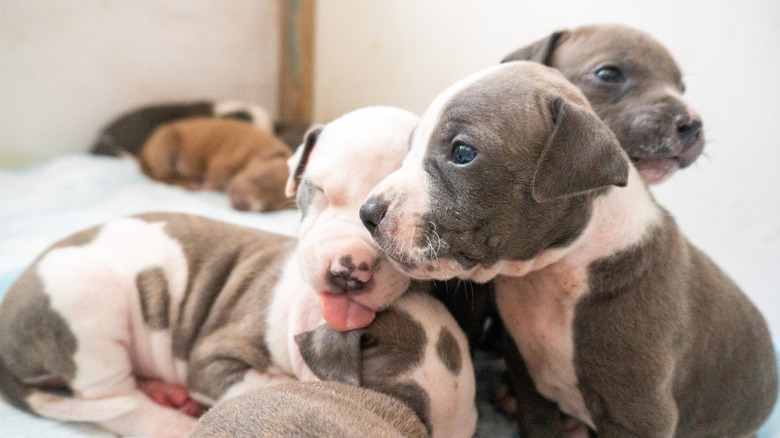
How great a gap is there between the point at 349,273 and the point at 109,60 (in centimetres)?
369

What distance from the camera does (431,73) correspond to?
12.7ft

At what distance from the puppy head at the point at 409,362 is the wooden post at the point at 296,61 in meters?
3.77

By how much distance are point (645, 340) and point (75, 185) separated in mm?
3576

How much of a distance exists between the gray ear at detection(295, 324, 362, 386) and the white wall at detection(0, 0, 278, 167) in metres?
3.49

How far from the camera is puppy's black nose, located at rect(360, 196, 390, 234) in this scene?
1.42 meters

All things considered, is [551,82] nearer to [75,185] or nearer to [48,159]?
[75,185]

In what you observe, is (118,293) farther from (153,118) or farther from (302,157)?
(153,118)

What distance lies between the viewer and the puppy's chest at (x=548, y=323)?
165 cm

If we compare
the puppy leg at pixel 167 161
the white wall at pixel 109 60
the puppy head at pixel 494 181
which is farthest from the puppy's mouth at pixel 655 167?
the white wall at pixel 109 60

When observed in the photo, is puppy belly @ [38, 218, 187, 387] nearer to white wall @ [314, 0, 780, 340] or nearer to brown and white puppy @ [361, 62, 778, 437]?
brown and white puppy @ [361, 62, 778, 437]

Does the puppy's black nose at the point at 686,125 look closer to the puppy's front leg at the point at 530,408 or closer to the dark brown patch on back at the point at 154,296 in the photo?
the puppy's front leg at the point at 530,408

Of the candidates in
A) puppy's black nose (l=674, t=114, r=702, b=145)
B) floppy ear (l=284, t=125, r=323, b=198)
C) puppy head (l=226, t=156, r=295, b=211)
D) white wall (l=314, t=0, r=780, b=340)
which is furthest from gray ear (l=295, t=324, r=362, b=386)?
puppy head (l=226, t=156, r=295, b=211)

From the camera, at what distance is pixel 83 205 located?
11.8 feet

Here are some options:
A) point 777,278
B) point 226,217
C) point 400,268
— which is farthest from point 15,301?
point 777,278
